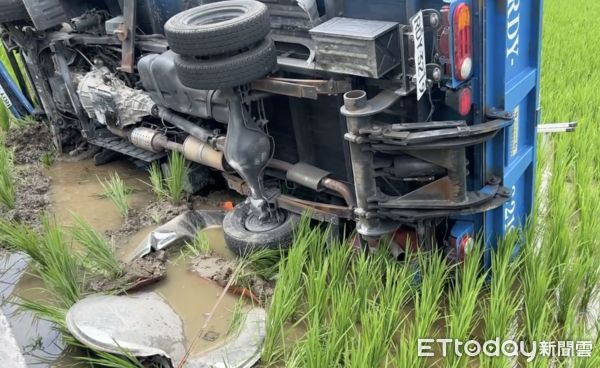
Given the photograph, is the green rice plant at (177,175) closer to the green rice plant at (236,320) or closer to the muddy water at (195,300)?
the muddy water at (195,300)

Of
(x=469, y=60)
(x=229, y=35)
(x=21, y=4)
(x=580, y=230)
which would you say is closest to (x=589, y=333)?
(x=580, y=230)

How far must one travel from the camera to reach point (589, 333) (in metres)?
2.55

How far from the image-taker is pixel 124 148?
465 cm

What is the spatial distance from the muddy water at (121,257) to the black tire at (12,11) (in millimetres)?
1307

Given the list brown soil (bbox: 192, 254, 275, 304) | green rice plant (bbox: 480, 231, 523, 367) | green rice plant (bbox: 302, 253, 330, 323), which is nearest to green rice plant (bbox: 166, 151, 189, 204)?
brown soil (bbox: 192, 254, 275, 304)

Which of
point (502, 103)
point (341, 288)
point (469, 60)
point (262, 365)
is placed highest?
point (469, 60)

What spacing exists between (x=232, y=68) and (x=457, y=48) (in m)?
1.06

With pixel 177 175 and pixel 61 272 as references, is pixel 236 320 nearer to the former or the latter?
pixel 61 272

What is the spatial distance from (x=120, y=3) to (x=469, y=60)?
8.53 feet

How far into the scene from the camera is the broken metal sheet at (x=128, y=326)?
8.77ft

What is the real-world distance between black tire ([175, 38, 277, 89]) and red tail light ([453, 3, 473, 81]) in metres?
0.94

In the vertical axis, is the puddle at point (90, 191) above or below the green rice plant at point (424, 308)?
below

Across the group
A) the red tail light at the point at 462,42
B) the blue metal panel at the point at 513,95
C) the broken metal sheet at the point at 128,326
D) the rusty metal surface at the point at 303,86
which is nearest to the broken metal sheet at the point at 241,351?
the broken metal sheet at the point at 128,326

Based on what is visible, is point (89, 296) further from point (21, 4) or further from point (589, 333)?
point (21, 4)
